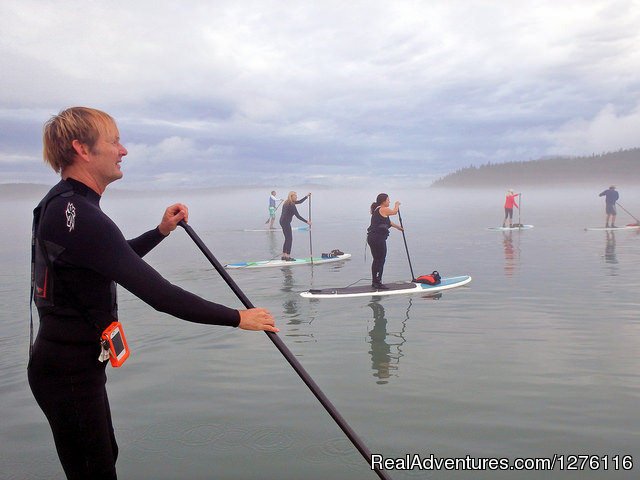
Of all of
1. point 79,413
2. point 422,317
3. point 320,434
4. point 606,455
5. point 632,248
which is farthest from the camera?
point 632,248

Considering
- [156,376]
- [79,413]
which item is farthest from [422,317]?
[79,413]

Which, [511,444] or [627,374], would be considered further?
[627,374]

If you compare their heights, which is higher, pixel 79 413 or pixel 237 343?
pixel 79 413

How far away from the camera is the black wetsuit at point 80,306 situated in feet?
7.99

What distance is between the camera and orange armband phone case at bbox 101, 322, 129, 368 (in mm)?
2615

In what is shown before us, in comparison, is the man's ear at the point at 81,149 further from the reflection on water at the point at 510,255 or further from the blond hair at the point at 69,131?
the reflection on water at the point at 510,255

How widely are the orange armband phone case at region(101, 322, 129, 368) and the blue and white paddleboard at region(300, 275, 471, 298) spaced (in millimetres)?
9689

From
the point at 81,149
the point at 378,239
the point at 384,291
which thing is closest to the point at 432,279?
the point at 384,291

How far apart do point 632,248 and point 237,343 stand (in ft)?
59.2

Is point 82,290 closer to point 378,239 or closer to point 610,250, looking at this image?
point 378,239

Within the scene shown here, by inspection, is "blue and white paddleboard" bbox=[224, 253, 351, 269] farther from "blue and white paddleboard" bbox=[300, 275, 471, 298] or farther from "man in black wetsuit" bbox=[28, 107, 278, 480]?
"man in black wetsuit" bbox=[28, 107, 278, 480]

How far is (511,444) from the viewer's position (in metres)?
5.06

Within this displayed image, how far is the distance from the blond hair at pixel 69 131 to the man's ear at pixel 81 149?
0.4 inches

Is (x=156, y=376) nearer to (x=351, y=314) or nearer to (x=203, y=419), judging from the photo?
(x=203, y=419)
